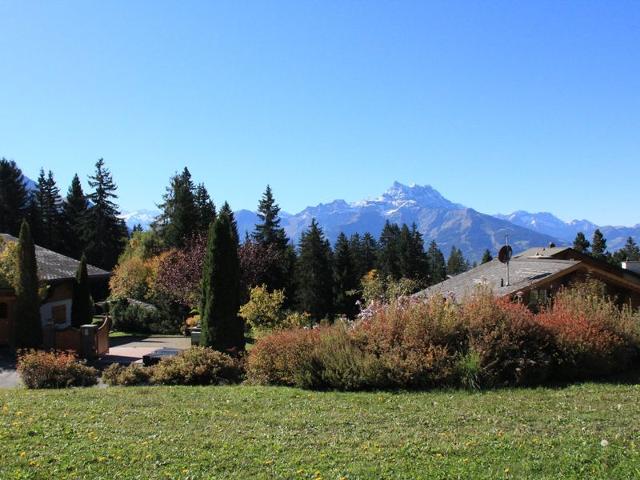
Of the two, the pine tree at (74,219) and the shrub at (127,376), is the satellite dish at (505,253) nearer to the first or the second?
the shrub at (127,376)

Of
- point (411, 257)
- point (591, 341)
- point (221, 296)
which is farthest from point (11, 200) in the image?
point (591, 341)

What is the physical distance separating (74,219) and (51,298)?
3318 centimetres

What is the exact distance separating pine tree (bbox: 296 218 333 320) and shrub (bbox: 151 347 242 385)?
41275 mm

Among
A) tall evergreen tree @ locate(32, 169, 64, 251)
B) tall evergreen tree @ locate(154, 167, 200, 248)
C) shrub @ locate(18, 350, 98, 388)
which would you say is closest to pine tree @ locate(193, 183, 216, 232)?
tall evergreen tree @ locate(154, 167, 200, 248)

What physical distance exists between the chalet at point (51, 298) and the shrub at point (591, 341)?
17847mm

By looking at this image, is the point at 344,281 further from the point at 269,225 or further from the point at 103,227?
the point at 103,227

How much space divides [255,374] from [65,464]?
552 cm

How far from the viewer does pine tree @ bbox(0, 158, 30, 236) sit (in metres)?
51.5

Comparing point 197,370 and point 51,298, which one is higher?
point 51,298

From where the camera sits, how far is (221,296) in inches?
637

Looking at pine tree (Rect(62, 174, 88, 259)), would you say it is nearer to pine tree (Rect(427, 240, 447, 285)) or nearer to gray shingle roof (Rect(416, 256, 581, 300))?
pine tree (Rect(427, 240, 447, 285))

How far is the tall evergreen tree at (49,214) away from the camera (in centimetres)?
5338

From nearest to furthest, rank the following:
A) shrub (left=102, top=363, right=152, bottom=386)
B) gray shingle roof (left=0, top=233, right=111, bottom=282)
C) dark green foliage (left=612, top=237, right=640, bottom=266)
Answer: shrub (left=102, top=363, right=152, bottom=386) → gray shingle roof (left=0, top=233, right=111, bottom=282) → dark green foliage (left=612, top=237, right=640, bottom=266)

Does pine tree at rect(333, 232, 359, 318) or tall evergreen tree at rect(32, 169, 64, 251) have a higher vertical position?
tall evergreen tree at rect(32, 169, 64, 251)
